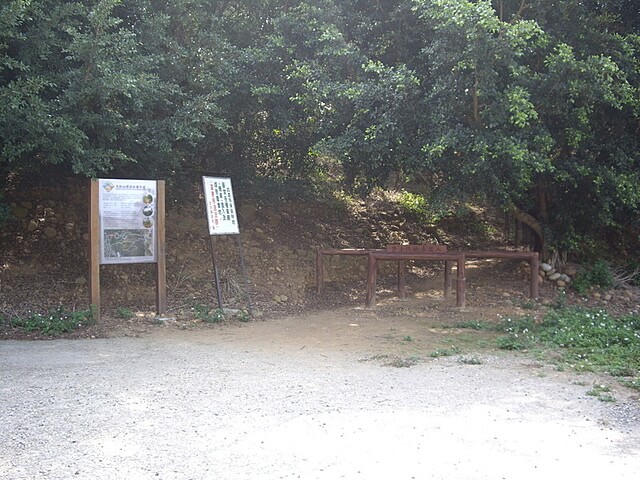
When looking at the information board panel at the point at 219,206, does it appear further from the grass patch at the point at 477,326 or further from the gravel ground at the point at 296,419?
the grass patch at the point at 477,326

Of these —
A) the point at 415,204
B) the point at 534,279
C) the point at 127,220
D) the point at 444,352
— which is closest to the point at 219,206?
the point at 127,220

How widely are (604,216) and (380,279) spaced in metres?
4.18

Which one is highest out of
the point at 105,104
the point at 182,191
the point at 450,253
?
the point at 105,104

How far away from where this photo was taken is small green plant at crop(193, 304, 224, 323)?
942 cm

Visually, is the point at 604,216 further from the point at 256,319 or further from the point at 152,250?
the point at 152,250

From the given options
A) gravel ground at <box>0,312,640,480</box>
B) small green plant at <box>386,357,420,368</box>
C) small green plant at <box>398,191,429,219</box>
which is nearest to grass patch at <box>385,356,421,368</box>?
small green plant at <box>386,357,420,368</box>

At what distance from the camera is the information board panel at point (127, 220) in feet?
29.3

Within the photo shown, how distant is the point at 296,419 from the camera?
15.8 ft

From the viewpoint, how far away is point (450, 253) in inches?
411

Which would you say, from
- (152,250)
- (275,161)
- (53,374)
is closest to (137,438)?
(53,374)

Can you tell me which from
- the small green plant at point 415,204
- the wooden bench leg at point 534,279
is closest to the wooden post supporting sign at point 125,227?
the wooden bench leg at point 534,279

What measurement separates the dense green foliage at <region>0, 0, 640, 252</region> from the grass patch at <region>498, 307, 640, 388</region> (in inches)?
81.1

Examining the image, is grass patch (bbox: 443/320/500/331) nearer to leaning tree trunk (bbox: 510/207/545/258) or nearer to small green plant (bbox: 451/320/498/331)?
small green plant (bbox: 451/320/498/331)

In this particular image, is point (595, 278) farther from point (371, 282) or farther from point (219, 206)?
point (219, 206)
